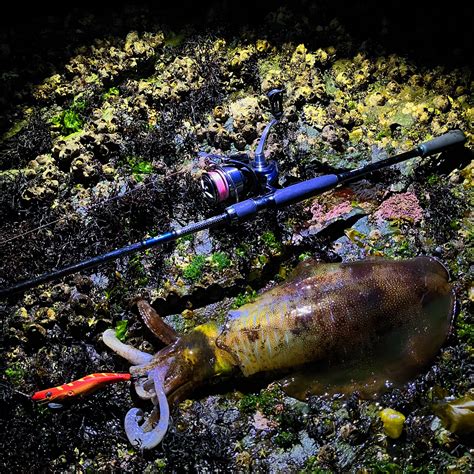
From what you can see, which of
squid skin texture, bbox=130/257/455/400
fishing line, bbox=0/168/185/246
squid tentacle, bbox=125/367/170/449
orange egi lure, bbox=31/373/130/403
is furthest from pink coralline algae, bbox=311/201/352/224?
orange egi lure, bbox=31/373/130/403

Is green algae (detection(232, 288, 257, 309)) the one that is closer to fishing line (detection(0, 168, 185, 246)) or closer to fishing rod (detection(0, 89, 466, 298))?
fishing rod (detection(0, 89, 466, 298))

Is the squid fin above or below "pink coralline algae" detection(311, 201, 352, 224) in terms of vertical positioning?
below

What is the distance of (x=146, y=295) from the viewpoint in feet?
17.3

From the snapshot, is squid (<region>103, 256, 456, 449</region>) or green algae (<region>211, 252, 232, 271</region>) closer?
squid (<region>103, 256, 456, 449</region>)

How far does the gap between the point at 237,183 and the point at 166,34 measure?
10.3 feet

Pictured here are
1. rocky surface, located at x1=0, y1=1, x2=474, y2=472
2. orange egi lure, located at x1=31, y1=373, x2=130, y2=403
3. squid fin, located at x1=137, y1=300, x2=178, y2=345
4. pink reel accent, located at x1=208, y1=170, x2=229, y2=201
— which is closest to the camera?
rocky surface, located at x1=0, y1=1, x2=474, y2=472

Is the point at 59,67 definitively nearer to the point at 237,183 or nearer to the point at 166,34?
the point at 166,34

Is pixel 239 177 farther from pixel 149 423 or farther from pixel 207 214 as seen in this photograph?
pixel 149 423

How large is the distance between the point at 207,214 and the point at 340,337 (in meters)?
2.06

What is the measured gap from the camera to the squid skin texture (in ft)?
15.4

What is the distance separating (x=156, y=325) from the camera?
16.4 feet

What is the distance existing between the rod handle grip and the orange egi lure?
3.75m

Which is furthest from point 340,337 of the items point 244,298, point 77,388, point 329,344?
point 77,388

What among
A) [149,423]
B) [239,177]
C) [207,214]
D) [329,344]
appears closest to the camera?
[149,423]
